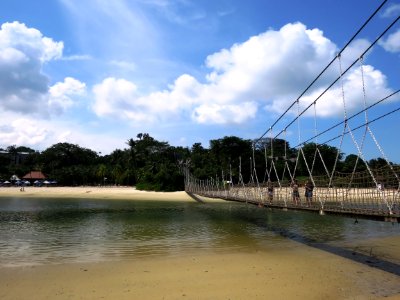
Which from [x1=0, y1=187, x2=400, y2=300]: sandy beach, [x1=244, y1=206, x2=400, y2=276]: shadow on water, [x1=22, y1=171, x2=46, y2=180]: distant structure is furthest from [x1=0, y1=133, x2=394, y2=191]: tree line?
[x1=0, y1=187, x2=400, y2=300]: sandy beach

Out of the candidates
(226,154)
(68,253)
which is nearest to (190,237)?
(68,253)

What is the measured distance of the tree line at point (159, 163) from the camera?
49.6 meters

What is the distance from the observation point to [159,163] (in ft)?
184

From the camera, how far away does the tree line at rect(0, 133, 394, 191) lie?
4956cm

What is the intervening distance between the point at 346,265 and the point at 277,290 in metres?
2.52

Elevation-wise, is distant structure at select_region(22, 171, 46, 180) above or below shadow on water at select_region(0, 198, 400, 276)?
above

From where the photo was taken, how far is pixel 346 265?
816 cm

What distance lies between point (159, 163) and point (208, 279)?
4928 cm

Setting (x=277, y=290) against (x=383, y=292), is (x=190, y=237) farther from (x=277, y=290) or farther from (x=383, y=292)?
(x=383, y=292)

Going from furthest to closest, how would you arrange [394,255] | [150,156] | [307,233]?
[150,156]
[307,233]
[394,255]

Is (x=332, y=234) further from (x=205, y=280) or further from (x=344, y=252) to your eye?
(x=205, y=280)

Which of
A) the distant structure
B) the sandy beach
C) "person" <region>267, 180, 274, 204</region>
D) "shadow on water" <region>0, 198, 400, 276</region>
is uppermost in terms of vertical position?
the distant structure

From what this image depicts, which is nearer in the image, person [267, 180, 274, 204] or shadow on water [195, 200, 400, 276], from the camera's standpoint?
shadow on water [195, 200, 400, 276]

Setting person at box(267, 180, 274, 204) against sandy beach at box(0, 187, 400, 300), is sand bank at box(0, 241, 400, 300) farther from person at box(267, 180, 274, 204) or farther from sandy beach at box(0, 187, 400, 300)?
person at box(267, 180, 274, 204)
